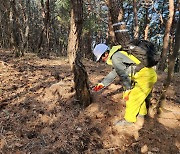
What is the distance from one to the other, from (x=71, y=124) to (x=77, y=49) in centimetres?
141

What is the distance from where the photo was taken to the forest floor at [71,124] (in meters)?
4.16

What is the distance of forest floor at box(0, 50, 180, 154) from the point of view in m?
4.16

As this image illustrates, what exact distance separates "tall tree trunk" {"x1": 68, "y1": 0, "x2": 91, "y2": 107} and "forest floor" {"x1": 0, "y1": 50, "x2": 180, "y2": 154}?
1.61 ft

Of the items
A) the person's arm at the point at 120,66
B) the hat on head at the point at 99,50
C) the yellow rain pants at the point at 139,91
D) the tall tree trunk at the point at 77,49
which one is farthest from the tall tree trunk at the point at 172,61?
the tall tree trunk at the point at 77,49

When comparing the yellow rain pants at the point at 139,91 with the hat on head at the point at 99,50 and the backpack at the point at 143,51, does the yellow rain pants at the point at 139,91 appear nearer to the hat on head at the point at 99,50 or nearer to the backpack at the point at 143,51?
the backpack at the point at 143,51

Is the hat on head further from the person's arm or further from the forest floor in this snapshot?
the forest floor

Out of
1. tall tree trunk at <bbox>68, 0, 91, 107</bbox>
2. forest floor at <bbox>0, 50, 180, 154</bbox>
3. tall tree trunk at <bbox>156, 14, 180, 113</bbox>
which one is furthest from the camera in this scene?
tall tree trunk at <bbox>68, 0, 91, 107</bbox>

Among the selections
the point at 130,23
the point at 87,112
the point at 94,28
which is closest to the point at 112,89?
the point at 87,112

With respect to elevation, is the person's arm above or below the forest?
above

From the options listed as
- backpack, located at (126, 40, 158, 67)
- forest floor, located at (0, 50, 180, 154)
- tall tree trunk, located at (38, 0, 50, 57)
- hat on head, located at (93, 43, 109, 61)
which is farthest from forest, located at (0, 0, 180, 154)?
tall tree trunk, located at (38, 0, 50, 57)

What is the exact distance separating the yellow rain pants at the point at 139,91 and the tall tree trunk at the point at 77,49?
0.97m

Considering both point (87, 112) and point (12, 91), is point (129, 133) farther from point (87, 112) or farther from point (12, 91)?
point (12, 91)

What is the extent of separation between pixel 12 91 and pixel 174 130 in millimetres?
3540

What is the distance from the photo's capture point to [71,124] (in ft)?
15.3
